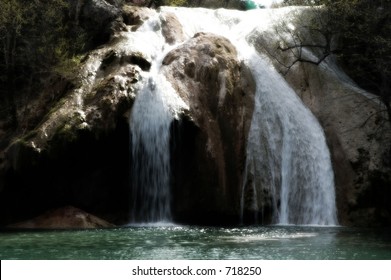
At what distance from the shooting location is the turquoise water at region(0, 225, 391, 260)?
10750 mm

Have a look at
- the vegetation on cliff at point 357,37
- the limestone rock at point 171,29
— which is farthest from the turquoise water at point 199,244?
the limestone rock at point 171,29

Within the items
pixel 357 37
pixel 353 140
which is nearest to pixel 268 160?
pixel 353 140

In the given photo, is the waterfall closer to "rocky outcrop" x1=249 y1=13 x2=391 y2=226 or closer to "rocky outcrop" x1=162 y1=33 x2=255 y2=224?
"rocky outcrop" x1=249 y1=13 x2=391 y2=226

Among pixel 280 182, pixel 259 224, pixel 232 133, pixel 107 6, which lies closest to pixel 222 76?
pixel 232 133

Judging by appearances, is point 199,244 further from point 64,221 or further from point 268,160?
point 268,160

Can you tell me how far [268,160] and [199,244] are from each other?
300 inches

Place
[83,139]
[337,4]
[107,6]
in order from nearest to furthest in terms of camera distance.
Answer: [83,139], [337,4], [107,6]

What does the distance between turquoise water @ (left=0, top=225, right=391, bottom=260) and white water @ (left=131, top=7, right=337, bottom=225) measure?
7.99 feet

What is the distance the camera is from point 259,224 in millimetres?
18188

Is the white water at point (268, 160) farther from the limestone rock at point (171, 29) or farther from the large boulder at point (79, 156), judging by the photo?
the limestone rock at point (171, 29)

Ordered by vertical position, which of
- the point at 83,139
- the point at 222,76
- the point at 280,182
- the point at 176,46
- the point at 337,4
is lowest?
the point at 280,182

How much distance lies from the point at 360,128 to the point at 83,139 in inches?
417
